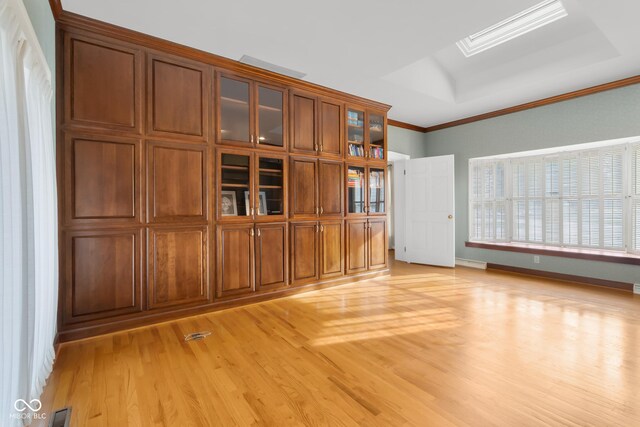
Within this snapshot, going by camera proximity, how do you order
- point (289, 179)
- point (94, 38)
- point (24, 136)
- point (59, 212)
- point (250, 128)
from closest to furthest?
1. point (24, 136)
2. point (59, 212)
3. point (94, 38)
4. point (250, 128)
5. point (289, 179)

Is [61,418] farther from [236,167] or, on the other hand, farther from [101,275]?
[236,167]

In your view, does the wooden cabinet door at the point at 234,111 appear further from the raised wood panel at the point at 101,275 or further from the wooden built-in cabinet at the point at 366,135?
the wooden built-in cabinet at the point at 366,135

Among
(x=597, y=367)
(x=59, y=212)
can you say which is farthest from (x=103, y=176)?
(x=597, y=367)

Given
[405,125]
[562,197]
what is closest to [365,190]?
[405,125]

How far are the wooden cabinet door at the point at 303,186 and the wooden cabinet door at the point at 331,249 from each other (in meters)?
0.32

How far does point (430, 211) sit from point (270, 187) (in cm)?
332

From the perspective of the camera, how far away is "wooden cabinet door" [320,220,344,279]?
418cm

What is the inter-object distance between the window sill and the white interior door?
0.61m

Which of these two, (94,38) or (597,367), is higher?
(94,38)

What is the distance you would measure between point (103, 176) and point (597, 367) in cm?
410

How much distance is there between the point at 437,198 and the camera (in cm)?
558

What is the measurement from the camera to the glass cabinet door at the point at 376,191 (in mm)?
4762

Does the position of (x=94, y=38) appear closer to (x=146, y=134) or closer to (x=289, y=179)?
(x=146, y=134)

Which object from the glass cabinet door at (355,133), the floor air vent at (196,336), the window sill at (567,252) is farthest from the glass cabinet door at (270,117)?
the window sill at (567,252)
